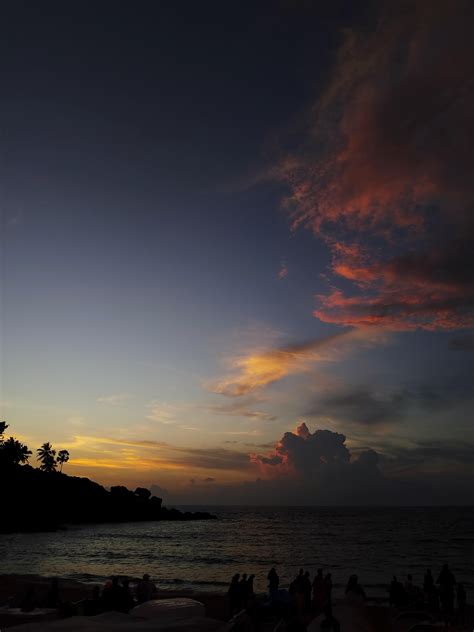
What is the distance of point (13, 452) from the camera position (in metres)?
112

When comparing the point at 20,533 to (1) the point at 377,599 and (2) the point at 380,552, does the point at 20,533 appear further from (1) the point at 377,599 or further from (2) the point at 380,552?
(1) the point at 377,599

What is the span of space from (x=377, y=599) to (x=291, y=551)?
34366mm

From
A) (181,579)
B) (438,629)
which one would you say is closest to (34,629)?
(438,629)

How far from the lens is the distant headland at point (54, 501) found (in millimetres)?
85500

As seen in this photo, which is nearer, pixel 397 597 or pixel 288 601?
pixel 288 601

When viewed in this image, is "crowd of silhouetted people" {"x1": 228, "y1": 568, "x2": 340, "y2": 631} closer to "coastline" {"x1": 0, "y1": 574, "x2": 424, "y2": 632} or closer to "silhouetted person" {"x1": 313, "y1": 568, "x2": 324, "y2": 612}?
"silhouetted person" {"x1": 313, "y1": 568, "x2": 324, "y2": 612}

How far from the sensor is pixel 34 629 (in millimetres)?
9672

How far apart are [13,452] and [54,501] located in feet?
66.6

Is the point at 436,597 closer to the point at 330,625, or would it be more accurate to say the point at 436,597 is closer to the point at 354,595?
the point at 354,595

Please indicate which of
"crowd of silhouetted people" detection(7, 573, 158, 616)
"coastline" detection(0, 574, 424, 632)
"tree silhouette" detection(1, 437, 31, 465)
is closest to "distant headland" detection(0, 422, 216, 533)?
"tree silhouette" detection(1, 437, 31, 465)

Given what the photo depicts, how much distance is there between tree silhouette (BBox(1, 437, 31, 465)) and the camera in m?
108

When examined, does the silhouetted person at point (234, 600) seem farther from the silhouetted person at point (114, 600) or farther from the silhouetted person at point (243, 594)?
the silhouetted person at point (114, 600)

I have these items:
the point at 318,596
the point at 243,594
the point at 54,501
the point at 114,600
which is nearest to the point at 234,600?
the point at 243,594

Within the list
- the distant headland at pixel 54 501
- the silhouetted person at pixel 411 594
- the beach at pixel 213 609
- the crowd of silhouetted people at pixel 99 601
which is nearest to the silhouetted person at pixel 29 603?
the crowd of silhouetted people at pixel 99 601
